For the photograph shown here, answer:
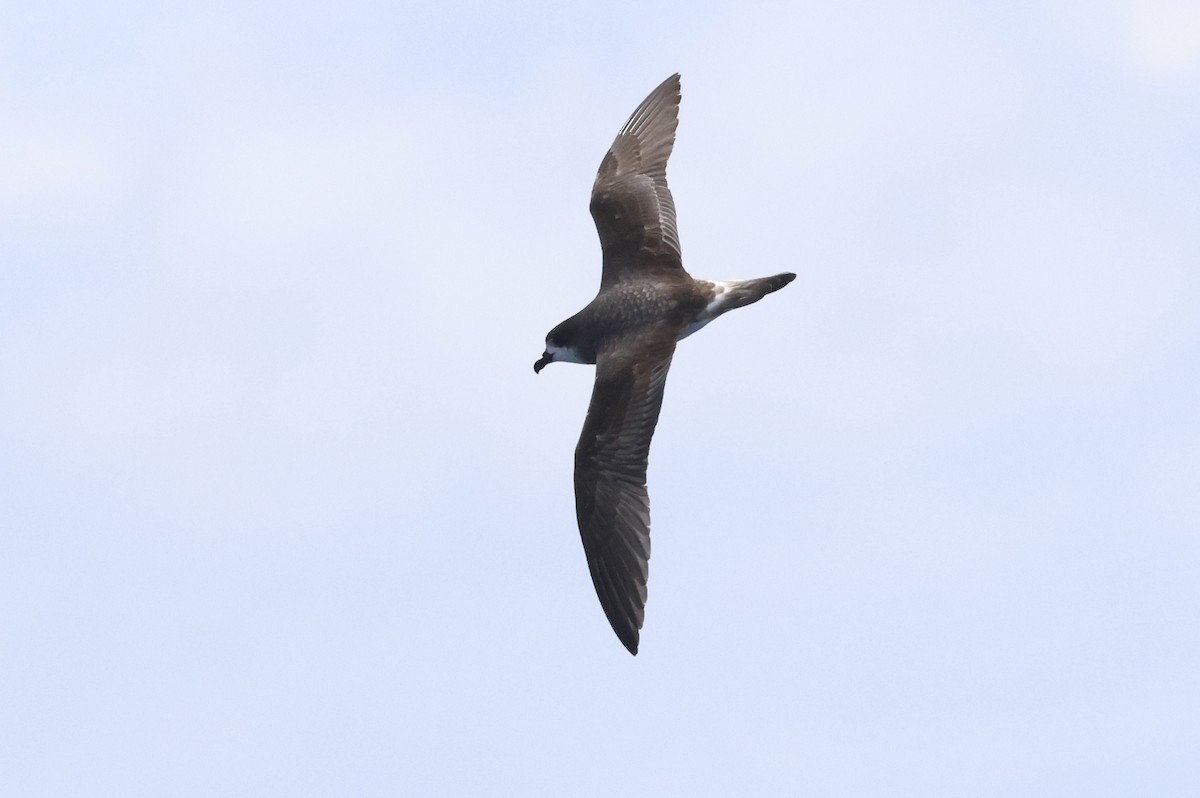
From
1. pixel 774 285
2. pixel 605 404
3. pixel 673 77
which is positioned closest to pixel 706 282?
pixel 774 285

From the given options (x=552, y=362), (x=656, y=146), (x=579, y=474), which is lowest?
(x=579, y=474)

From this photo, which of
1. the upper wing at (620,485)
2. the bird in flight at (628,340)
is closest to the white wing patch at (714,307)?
the bird in flight at (628,340)

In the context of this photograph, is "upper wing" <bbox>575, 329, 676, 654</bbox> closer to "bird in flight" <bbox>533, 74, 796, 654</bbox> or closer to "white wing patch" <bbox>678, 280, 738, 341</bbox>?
"bird in flight" <bbox>533, 74, 796, 654</bbox>

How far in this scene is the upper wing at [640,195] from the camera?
16.9 meters

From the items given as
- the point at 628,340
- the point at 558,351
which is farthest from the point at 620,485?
the point at 558,351

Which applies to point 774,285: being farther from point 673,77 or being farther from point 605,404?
point 673,77

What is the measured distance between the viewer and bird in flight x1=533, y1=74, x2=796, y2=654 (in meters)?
15.5

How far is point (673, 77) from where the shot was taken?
60.8 feet

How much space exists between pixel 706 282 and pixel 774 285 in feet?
2.05

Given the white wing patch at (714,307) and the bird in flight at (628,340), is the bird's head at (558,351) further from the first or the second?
the white wing patch at (714,307)

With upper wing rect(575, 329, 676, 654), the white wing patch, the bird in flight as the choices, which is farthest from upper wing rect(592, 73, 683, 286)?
upper wing rect(575, 329, 676, 654)

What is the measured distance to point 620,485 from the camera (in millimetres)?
15547

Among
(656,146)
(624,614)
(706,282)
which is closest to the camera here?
(624,614)

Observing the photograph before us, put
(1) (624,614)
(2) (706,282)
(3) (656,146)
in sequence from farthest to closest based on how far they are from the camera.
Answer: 1. (3) (656,146)
2. (2) (706,282)
3. (1) (624,614)
